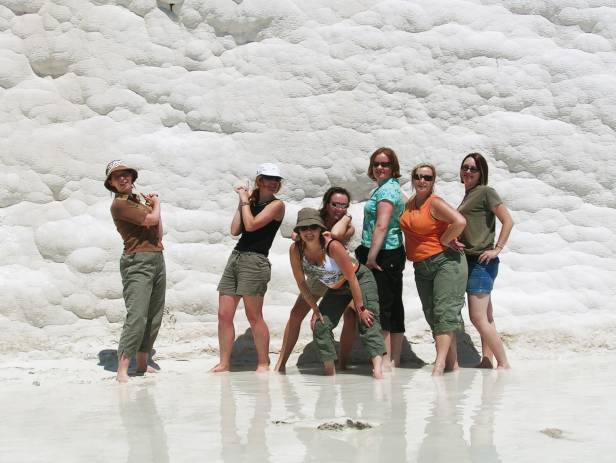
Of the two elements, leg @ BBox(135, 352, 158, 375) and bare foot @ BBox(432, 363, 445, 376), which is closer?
bare foot @ BBox(432, 363, 445, 376)

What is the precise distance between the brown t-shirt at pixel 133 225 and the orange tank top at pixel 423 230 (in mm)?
1568

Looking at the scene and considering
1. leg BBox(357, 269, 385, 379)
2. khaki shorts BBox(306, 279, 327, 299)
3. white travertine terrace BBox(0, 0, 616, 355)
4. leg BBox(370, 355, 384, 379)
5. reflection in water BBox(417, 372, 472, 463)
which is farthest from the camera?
white travertine terrace BBox(0, 0, 616, 355)

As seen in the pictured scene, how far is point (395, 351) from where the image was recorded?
5.43 meters

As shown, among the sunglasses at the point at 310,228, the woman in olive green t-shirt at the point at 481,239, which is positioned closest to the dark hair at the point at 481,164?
the woman in olive green t-shirt at the point at 481,239

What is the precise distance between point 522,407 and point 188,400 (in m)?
1.59

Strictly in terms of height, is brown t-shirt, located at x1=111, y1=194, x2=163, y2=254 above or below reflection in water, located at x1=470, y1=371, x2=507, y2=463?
above

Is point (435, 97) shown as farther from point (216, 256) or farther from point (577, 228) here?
point (216, 256)

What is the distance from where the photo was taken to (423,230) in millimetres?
5180

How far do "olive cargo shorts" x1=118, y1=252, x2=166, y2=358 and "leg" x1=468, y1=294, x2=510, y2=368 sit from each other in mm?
1962

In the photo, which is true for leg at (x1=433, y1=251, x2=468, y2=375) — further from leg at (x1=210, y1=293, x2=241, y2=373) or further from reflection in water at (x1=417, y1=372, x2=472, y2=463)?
leg at (x1=210, y1=293, x2=241, y2=373)

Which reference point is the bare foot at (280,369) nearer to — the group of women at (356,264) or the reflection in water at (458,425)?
the group of women at (356,264)

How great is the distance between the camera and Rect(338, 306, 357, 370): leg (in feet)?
17.8

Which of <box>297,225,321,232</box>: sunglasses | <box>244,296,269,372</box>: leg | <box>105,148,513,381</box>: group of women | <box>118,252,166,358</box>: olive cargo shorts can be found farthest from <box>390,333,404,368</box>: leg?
<box>118,252,166,358</box>: olive cargo shorts

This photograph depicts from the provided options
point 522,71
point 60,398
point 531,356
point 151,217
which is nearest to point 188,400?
point 60,398
